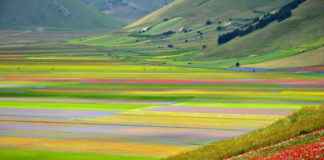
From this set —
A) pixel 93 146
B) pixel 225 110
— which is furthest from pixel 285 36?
pixel 93 146

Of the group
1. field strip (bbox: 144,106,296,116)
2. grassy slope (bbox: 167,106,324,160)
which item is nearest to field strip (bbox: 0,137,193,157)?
grassy slope (bbox: 167,106,324,160)

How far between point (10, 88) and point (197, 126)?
42.3 metres

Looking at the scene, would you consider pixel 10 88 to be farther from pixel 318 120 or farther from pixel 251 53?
pixel 251 53

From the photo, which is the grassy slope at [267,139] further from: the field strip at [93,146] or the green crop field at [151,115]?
the field strip at [93,146]

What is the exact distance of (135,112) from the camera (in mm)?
51344

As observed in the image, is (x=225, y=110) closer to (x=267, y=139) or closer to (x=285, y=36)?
(x=267, y=139)

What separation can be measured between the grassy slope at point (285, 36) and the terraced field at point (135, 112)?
78.6 metres

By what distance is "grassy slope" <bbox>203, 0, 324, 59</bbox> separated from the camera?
164500mm

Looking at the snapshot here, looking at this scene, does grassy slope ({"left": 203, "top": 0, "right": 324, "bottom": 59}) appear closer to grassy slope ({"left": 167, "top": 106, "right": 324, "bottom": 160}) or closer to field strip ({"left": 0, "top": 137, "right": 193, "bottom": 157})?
field strip ({"left": 0, "top": 137, "right": 193, "bottom": 157})

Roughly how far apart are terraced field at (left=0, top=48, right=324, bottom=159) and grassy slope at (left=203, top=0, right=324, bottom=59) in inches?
3096

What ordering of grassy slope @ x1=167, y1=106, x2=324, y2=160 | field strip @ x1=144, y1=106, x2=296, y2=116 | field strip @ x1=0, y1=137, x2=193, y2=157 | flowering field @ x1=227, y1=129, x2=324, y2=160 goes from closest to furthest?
flowering field @ x1=227, y1=129, x2=324, y2=160
grassy slope @ x1=167, y1=106, x2=324, y2=160
field strip @ x1=0, y1=137, x2=193, y2=157
field strip @ x1=144, y1=106, x2=296, y2=116

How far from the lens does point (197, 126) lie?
141 ft

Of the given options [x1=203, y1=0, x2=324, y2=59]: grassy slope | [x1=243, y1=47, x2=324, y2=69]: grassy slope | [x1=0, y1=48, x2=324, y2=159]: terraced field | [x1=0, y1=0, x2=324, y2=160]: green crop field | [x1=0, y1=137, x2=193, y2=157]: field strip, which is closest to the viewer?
[x1=0, y1=0, x2=324, y2=160]: green crop field

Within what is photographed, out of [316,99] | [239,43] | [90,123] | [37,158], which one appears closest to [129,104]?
[90,123]
